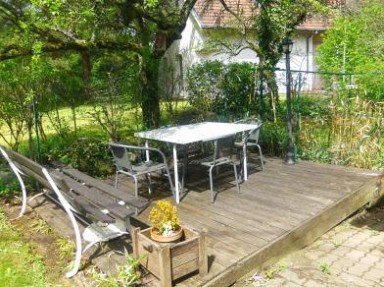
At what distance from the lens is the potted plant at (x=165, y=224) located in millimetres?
3105

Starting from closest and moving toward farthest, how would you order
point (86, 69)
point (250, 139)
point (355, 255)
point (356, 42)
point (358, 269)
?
point (358, 269) < point (355, 255) < point (250, 139) < point (86, 69) < point (356, 42)

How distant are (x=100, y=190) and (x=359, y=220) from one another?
10.9 feet

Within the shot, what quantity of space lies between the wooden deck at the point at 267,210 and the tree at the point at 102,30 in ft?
7.42

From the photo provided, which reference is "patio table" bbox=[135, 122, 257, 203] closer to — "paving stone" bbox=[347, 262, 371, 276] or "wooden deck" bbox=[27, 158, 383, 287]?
"wooden deck" bbox=[27, 158, 383, 287]

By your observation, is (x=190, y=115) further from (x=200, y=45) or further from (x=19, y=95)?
(x=200, y=45)

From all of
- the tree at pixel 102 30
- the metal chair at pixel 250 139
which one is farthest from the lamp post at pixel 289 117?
the tree at pixel 102 30

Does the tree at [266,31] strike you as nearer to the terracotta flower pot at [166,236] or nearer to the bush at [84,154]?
the bush at [84,154]

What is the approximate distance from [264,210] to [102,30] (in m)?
4.24

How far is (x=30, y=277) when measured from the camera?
3.47 meters

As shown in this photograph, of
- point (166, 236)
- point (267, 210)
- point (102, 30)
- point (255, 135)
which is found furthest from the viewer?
point (102, 30)

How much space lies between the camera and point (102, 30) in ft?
22.2

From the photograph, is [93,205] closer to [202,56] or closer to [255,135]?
[255,135]

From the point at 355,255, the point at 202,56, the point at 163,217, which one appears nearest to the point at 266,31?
the point at 202,56

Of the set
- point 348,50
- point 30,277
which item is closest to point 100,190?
point 30,277
